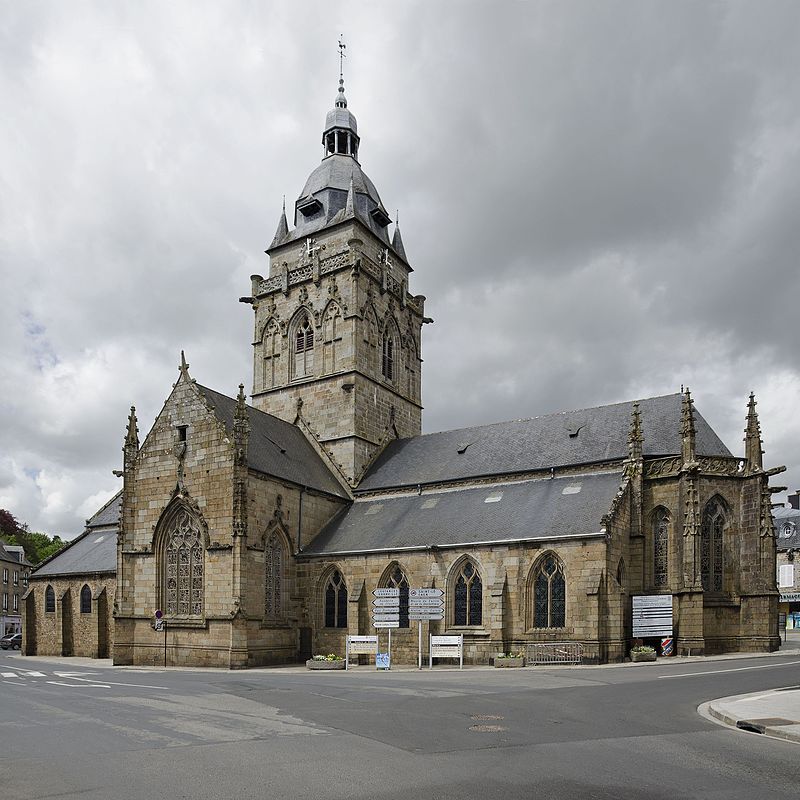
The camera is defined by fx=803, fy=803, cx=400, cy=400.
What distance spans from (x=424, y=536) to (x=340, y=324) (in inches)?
582

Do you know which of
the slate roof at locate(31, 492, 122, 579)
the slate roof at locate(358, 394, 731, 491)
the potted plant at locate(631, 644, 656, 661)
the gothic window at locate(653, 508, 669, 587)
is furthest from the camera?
the slate roof at locate(31, 492, 122, 579)

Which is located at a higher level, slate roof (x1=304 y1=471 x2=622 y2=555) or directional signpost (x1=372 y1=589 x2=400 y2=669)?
slate roof (x1=304 y1=471 x2=622 y2=555)

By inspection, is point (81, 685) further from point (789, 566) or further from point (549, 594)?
point (789, 566)

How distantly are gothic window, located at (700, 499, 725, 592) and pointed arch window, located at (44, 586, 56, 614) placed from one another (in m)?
Result: 33.2

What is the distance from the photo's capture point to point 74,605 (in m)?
42.7

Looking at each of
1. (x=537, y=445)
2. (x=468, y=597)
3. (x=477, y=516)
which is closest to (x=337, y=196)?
(x=537, y=445)

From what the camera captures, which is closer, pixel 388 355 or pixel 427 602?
pixel 427 602

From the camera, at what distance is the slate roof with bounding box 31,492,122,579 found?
43.0 m

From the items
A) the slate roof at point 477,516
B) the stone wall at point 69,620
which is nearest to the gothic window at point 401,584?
the slate roof at point 477,516

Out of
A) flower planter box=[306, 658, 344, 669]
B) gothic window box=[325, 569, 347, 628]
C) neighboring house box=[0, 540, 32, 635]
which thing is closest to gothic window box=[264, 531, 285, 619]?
gothic window box=[325, 569, 347, 628]

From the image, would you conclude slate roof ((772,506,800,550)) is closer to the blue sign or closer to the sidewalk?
the blue sign

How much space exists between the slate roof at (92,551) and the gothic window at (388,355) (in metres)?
16.2

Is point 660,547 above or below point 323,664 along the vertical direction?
above

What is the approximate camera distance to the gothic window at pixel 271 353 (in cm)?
4638
